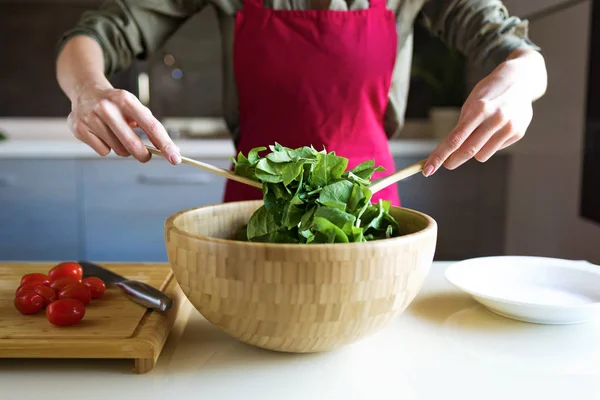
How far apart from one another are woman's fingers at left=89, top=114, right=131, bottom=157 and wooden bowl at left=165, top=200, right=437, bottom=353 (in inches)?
7.9

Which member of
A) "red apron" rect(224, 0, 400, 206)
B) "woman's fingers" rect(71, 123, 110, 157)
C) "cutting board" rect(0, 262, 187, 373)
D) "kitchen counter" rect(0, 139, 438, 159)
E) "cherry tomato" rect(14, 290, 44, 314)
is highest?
"red apron" rect(224, 0, 400, 206)

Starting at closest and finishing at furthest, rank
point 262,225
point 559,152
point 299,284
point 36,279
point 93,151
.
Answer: point 299,284 < point 262,225 < point 36,279 < point 559,152 < point 93,151

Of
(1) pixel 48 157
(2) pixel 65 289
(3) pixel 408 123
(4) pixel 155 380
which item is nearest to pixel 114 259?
(1) pixel 48 157

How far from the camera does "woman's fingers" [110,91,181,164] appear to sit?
0.70m

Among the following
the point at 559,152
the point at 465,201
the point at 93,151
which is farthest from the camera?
the point at 465,201

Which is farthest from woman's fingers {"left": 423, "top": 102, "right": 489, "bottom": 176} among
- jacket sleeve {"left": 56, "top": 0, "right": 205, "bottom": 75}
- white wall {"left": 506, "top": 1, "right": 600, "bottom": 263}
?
white wall {"left": 506, "top": 1, "right": 600, "bottom": 263}

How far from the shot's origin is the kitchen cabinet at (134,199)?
Result: 7.41ft

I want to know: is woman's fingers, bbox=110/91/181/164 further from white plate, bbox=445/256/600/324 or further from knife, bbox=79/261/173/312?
white plate, bbox=445/256/600/324

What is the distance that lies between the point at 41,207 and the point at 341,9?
1629mm

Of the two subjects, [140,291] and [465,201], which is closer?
[140,291]

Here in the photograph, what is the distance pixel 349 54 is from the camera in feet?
3.73

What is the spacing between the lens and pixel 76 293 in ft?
2.23

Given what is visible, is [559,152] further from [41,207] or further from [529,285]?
[41,207]

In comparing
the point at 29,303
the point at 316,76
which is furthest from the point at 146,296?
the point at 316,76
